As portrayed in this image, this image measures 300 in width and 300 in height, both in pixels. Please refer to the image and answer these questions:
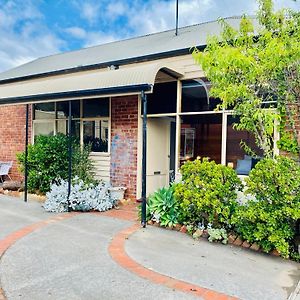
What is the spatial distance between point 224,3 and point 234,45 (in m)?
7.31

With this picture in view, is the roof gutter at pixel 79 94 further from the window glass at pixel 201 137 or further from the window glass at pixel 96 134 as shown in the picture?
the window glass at pixel 201 137

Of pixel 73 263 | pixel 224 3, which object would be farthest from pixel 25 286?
pixel 224 3

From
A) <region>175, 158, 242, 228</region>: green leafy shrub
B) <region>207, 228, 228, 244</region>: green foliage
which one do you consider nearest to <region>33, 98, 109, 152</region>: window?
<region>175, 158, 242, 228</region>: green leafy shrub

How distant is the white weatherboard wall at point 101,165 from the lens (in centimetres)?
900

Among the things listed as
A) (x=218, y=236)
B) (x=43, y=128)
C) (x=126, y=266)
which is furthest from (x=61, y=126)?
(x=126, y=266)

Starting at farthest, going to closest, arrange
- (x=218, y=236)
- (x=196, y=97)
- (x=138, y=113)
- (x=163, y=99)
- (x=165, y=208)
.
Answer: (x=138, y=113) < (x=163, y=99) < (x=196, y=97) < (x=165, y=208) < (x=218, y=236)

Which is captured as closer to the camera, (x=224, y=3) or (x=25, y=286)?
(x=25, y=286)

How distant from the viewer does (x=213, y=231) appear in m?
5.24

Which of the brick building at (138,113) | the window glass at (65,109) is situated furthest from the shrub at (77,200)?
the window glass at (65,109)

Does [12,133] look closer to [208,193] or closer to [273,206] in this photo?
Result: [208,193]

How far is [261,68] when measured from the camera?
4523mm

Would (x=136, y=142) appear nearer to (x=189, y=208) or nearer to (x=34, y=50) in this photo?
(x=189, y=208)

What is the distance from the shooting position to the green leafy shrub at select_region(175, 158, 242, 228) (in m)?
5.20

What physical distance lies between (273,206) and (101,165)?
18.5 ft
